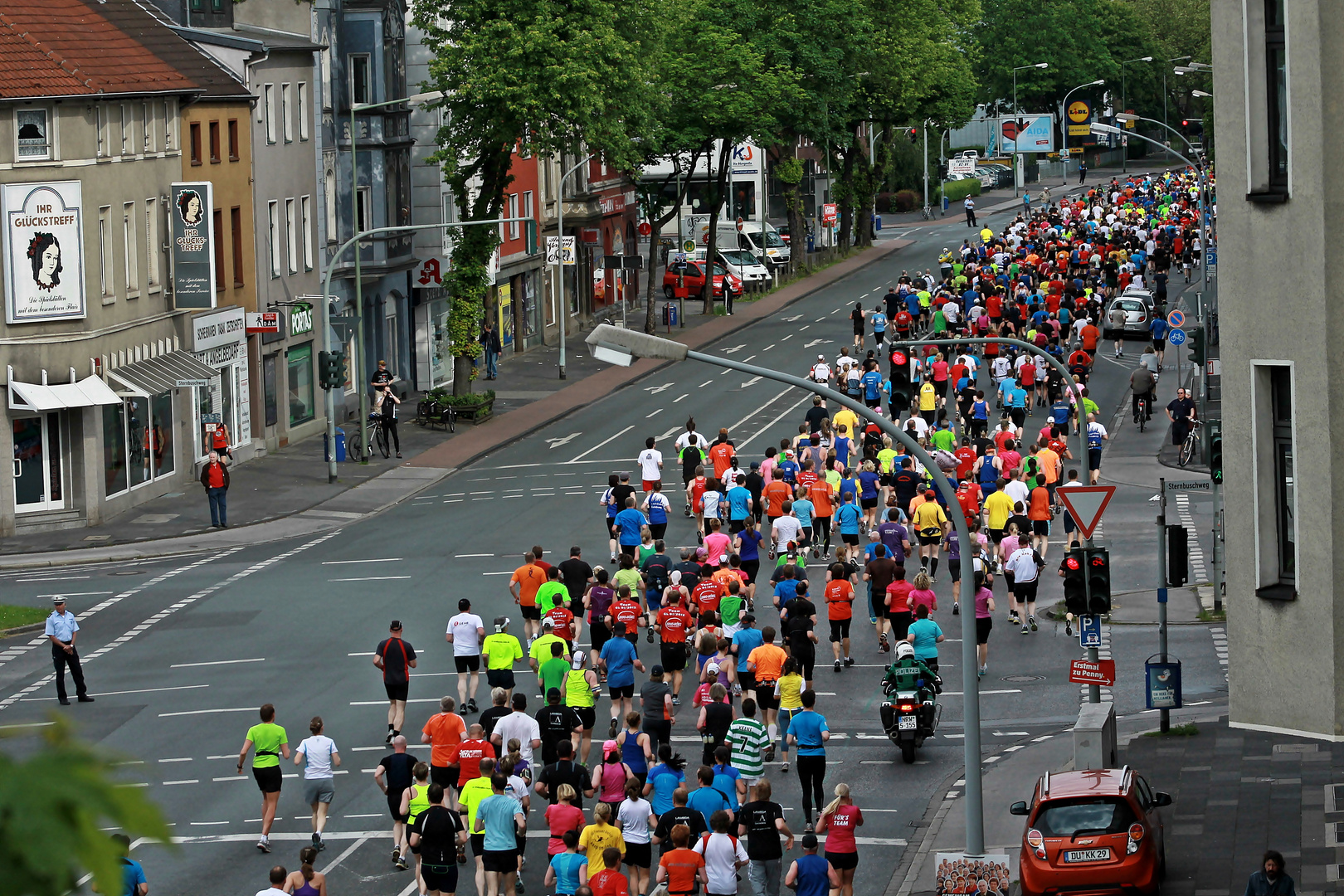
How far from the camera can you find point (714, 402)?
54844 mm

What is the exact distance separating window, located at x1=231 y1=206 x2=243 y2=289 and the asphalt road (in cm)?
811

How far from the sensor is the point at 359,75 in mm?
55125

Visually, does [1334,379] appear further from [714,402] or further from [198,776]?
[714,402]

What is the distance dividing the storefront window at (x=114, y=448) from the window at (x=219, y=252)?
6.15 meters

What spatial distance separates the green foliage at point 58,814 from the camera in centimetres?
250

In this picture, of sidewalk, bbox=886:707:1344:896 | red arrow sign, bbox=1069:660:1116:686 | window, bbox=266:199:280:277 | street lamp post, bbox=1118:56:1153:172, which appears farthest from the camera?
street lamp post, bbox=1118:56:1153:172

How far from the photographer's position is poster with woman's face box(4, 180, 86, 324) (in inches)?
1529

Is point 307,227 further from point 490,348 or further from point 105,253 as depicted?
point 105,253

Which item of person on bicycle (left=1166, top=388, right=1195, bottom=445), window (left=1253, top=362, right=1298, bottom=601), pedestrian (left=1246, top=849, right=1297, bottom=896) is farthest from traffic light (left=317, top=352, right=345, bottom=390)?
window (left=1253, top=362, right=1298, bottom=601)

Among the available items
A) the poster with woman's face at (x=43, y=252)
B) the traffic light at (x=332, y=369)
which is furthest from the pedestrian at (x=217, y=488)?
the traffic light at (x=332, y=369)

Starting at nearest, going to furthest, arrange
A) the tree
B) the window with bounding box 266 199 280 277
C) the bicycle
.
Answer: the bicycle, the window with bounding box 266 199 280 277, the tree

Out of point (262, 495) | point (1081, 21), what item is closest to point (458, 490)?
point (262, 495)

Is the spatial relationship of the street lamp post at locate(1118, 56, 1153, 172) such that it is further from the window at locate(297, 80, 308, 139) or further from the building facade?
the building facade

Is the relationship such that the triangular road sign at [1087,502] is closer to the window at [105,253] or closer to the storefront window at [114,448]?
the storefront window at [114,448]
